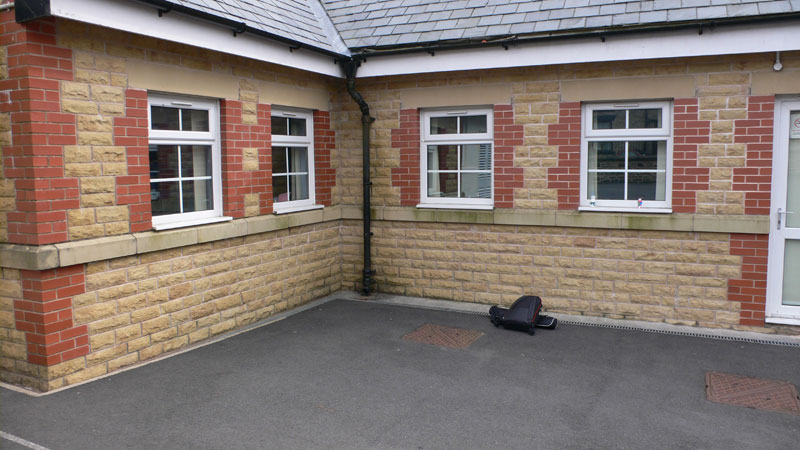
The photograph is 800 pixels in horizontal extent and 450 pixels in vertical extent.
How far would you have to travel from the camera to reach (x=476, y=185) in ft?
28.8

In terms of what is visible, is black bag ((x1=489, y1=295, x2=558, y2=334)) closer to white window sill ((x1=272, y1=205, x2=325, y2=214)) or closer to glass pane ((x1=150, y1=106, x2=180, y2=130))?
white window sill ((x1=272, y1=205, x2=325, y2=214))

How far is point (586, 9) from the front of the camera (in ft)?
25.6

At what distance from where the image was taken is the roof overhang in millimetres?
5047

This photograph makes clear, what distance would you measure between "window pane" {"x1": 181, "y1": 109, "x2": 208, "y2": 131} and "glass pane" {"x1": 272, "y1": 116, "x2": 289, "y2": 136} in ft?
4.25

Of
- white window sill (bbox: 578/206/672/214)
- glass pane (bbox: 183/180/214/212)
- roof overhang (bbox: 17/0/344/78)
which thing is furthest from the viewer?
white window sill (bbox: 578/206/672/214)

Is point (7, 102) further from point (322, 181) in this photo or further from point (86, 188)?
point (322, 181)

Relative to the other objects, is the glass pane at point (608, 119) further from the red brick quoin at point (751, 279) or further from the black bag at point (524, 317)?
the black bag at point (524, 317)

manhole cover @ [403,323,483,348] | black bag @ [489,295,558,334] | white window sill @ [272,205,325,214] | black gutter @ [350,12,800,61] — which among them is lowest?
manhole cover @ [403,323,483,348]

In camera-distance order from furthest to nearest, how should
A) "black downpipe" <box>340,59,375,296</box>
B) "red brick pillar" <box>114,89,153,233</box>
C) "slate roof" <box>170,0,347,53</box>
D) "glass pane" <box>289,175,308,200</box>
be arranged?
1. "black downpipe" <box>340,59,375,296</box>
2. "glass pane" <box>289,175,308,200</box>
3. "slate roof" <box>170,0,347,53</box>
4. "red brick pillar" <box>114,89,153,233</box>

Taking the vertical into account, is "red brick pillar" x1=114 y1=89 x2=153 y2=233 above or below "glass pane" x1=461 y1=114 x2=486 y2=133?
below

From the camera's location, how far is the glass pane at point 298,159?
28.6 ft

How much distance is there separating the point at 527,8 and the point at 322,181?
12.4 feet

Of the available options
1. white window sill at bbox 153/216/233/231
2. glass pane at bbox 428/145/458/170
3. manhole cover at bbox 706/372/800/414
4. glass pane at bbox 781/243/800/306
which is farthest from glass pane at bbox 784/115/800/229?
white window sill at bbox 153/216/233/231

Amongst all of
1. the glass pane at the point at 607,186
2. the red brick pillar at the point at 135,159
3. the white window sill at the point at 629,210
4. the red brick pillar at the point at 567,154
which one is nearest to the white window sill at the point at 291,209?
the red brick pillar at the point at 135,159
